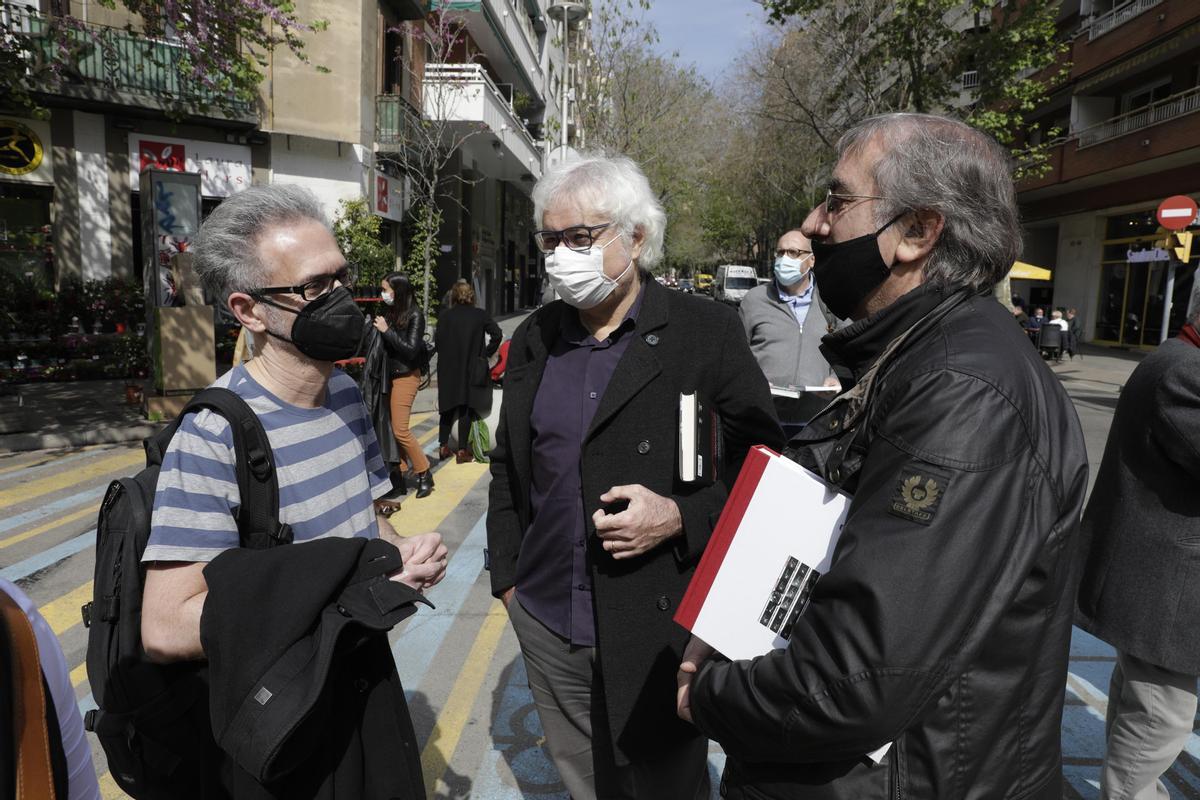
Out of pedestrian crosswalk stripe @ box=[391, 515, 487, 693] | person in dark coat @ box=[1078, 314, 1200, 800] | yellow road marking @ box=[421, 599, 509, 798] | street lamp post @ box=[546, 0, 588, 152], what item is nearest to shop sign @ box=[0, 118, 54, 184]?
street lamp post @ box=[546, 0, 588, 152]

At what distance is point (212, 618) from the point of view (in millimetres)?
1483

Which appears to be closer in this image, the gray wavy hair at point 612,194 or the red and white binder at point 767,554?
the red and white binder at point 767,554

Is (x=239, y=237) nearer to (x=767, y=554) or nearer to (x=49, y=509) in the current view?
(x=767, y=554)

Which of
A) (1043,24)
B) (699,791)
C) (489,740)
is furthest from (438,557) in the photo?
(1043,24)

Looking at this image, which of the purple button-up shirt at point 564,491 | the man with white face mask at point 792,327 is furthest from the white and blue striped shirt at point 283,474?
the man with white face mask at point 792,327

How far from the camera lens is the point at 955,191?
54.3 inches

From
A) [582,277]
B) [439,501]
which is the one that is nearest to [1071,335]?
[439,501]

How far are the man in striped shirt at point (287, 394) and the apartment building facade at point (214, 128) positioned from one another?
11.2m

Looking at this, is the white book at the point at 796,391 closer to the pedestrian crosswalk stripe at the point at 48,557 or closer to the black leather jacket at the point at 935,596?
the black leather jacket at the point at 935,596

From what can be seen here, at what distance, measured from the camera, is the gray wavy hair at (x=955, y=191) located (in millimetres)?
1383

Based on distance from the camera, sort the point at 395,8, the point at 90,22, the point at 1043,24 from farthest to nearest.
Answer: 1. the point at 395,8
2. the point at 90,22
3. the point at 1043,24

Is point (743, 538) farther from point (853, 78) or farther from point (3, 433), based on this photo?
point (853, 78)

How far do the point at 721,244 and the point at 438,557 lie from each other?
68787 millimetres

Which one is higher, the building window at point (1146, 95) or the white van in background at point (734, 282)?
the building window at point (1146, 95)
